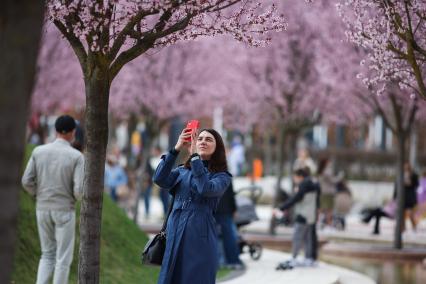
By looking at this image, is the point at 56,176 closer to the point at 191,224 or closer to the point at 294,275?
the point at 191,224

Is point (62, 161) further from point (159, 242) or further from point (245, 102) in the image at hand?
point (245, 102)

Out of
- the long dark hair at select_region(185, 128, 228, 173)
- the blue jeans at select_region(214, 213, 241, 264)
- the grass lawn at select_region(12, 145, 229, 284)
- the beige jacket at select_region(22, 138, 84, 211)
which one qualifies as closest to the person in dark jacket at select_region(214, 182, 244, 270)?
the blue jeans at select_region(214, 213, 241, 264)

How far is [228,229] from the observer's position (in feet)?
52.9

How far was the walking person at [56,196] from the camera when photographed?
32.9 ft

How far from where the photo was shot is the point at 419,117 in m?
23.2

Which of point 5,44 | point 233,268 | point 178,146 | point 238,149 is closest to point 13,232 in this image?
point 5,44

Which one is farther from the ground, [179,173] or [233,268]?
[179,173]

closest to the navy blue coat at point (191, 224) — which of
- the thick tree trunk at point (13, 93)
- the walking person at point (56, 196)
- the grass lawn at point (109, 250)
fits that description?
the walking person at point (56, 196)

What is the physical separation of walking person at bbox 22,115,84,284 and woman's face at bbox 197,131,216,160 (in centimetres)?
156

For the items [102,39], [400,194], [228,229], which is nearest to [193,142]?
[102,39]

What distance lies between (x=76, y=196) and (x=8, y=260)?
16.3 ft

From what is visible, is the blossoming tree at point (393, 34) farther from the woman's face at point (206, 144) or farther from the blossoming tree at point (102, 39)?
the woman's face at point (206, 144)

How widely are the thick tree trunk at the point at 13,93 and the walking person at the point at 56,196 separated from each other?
194 inches

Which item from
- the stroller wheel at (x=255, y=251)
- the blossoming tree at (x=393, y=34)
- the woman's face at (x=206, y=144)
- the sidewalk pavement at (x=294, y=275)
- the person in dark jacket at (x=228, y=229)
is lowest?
A: the sidewalk pavement at (x=294, y=275)
